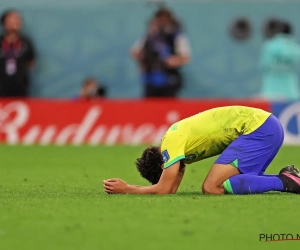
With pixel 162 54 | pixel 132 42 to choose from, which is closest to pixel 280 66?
pixel 162 54

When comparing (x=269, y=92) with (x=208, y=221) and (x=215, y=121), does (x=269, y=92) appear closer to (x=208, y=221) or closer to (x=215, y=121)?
(x=215, y=121)

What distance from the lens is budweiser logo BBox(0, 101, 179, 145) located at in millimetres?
20109

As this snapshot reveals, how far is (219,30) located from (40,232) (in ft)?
53.6

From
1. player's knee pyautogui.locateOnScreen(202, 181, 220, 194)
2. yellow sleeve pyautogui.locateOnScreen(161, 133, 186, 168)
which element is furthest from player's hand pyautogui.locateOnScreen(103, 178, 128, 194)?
player's knee pyautogui.locateOnScreen(202, 181, 220, 194)

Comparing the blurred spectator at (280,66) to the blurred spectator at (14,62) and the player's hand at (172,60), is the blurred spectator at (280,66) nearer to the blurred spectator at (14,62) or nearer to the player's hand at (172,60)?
the player's hand at (172,60)

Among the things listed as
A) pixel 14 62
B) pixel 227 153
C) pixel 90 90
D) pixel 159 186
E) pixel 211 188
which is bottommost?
pixel 90 90

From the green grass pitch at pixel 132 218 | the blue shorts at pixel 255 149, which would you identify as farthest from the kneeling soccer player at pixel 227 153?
the green grass pitch at pixel 132 218

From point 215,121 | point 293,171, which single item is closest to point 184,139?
point 215,121

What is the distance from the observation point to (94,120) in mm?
20125

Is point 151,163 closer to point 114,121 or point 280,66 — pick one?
point 114,121

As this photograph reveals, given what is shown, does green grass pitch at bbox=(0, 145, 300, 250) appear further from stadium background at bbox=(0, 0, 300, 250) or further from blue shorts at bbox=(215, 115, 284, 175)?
blue shorts at bbox=(215, 115, 284, 175)

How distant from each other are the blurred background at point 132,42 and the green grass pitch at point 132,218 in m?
10.9

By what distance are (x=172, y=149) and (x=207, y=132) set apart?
1.50 ft

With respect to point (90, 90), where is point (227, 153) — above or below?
above
